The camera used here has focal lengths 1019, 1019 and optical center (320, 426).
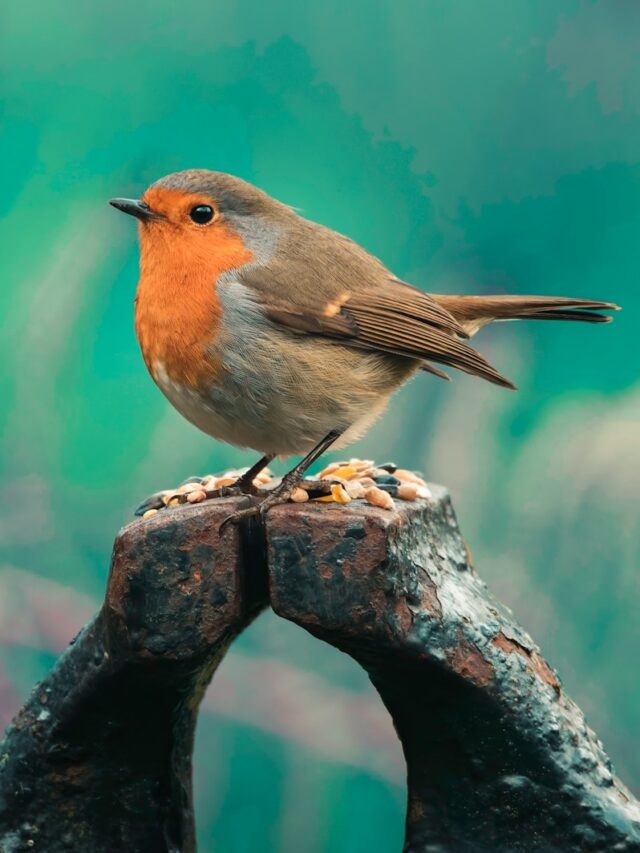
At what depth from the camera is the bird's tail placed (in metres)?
2.41

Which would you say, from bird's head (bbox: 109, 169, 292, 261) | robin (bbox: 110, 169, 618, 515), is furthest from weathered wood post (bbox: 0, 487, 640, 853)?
bird's head (bbox: 109, 169, 292, 261)

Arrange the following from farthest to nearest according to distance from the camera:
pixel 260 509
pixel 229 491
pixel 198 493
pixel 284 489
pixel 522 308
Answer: pixel 522 308
pixel 229 491
pixel 198 493
pixel 284 489
pixel 260 509

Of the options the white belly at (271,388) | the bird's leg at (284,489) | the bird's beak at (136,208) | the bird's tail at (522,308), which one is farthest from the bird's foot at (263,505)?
the bird's tail at (522,308)

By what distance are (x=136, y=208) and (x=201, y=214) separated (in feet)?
0.42

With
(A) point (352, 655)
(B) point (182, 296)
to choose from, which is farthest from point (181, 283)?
(A) point (352, 655)

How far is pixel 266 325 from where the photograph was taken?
1927mm

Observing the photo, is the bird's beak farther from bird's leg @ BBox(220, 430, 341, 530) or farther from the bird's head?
bird's leg @ BBox(220, 430, 341, 530)

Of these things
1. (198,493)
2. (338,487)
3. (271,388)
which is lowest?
(198,493)

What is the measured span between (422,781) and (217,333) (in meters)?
0.90

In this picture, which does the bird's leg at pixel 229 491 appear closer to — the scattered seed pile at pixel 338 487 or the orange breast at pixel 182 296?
the scattered seed pile at pixel 338 487

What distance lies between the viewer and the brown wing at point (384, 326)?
197 centimetres

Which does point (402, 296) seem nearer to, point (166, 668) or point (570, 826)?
point (166, 668)

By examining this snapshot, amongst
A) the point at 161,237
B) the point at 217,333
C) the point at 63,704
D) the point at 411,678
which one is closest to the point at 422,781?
the point at 411,678

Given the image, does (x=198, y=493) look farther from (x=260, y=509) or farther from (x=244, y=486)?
(x=260, y=509)
